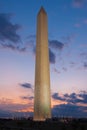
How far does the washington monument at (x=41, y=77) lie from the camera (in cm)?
4141

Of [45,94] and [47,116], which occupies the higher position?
[45,94]

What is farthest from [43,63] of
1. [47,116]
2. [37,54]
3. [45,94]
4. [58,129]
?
[58,129]

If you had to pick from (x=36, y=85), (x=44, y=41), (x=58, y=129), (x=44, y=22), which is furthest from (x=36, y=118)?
(x=58, y=129)

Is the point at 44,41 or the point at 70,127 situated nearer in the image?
the point at 70,127

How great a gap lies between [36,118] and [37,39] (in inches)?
431

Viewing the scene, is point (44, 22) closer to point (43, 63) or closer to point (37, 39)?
point (37, 39)

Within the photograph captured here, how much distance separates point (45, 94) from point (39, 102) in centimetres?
140

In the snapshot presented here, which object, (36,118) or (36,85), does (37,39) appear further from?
(36,118)

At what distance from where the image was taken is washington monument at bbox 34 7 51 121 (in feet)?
136

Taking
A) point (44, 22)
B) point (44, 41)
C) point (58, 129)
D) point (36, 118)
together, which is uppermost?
point (44, 22)

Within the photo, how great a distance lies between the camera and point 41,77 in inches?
1628

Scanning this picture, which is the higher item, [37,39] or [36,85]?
[37,39]

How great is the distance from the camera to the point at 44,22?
4312cm

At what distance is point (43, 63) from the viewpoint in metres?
41.8
